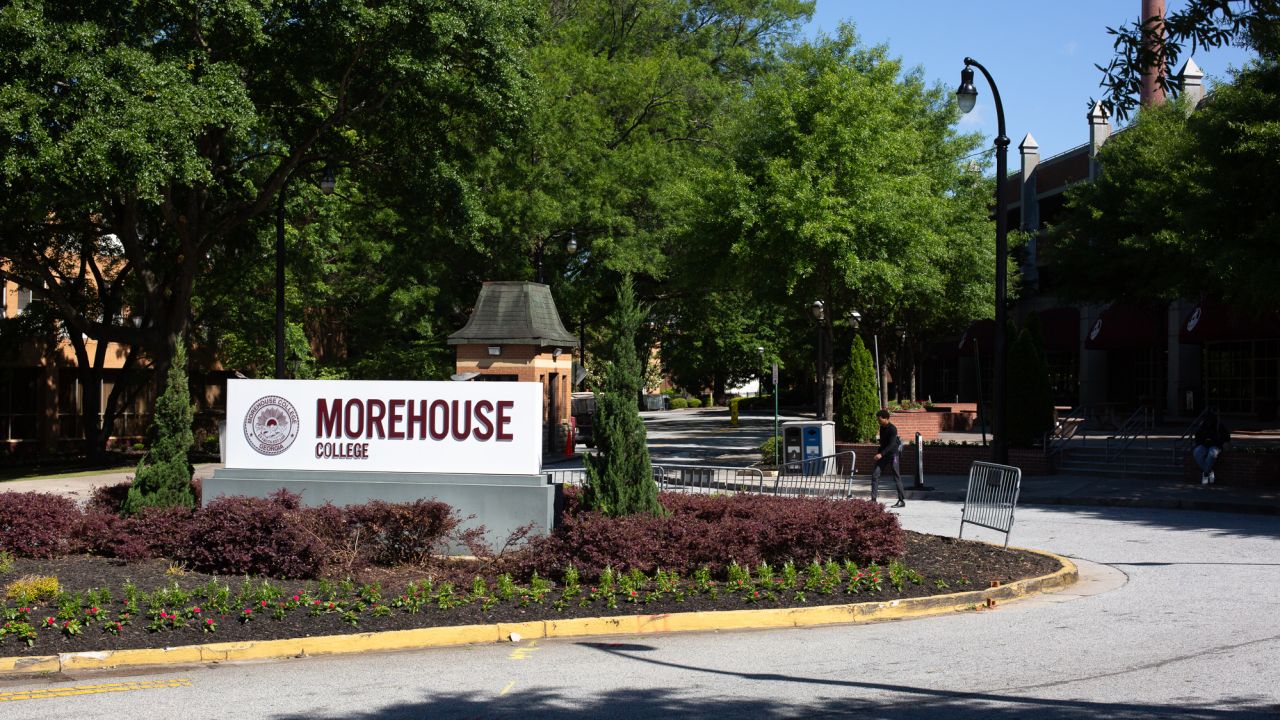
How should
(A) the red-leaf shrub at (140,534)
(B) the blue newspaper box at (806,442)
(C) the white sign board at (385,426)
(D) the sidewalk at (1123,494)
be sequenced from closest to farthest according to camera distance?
(A) the red-leaf shrub at (140,534) → (C) the white sign board at (385,426) → (D) the sidewalk at (1123,494) → (B) the blue newspaper box at (806,442)

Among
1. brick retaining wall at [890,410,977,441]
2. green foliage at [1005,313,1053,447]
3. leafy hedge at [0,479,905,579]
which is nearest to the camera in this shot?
leafy hedge at [0,479,905,579]

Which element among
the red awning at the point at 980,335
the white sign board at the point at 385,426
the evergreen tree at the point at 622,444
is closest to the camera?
the evergreen tree at the point at 622,444

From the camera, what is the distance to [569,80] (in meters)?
38.8

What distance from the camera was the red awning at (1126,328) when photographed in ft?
130

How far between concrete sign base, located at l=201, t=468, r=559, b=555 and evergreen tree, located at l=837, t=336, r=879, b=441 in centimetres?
1503

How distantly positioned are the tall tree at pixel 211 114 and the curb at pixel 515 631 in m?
14.9

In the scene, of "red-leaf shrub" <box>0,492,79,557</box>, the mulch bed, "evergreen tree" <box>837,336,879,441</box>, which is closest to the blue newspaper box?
"evergreen tree" <box>837,336,879,441</box>

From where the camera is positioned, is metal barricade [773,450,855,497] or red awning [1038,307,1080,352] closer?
metal barricade [773,450,855,497]

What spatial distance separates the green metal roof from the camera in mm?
29016

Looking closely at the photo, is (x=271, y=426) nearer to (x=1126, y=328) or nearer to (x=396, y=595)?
(x=396, y=595)

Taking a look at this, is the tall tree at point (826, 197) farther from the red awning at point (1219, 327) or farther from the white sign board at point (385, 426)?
the white sign board at point (385, 426)

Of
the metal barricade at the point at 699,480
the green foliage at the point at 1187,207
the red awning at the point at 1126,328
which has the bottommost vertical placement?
the metal barricade at the point at 699,480

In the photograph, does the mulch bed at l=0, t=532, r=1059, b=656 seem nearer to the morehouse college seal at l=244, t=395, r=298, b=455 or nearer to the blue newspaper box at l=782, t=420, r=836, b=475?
the morehouse college seal at l=244, t=395, r=298, b=455

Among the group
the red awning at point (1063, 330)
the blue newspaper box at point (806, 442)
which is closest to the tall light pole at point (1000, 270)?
the blue newspaper box at point (806, 442)
